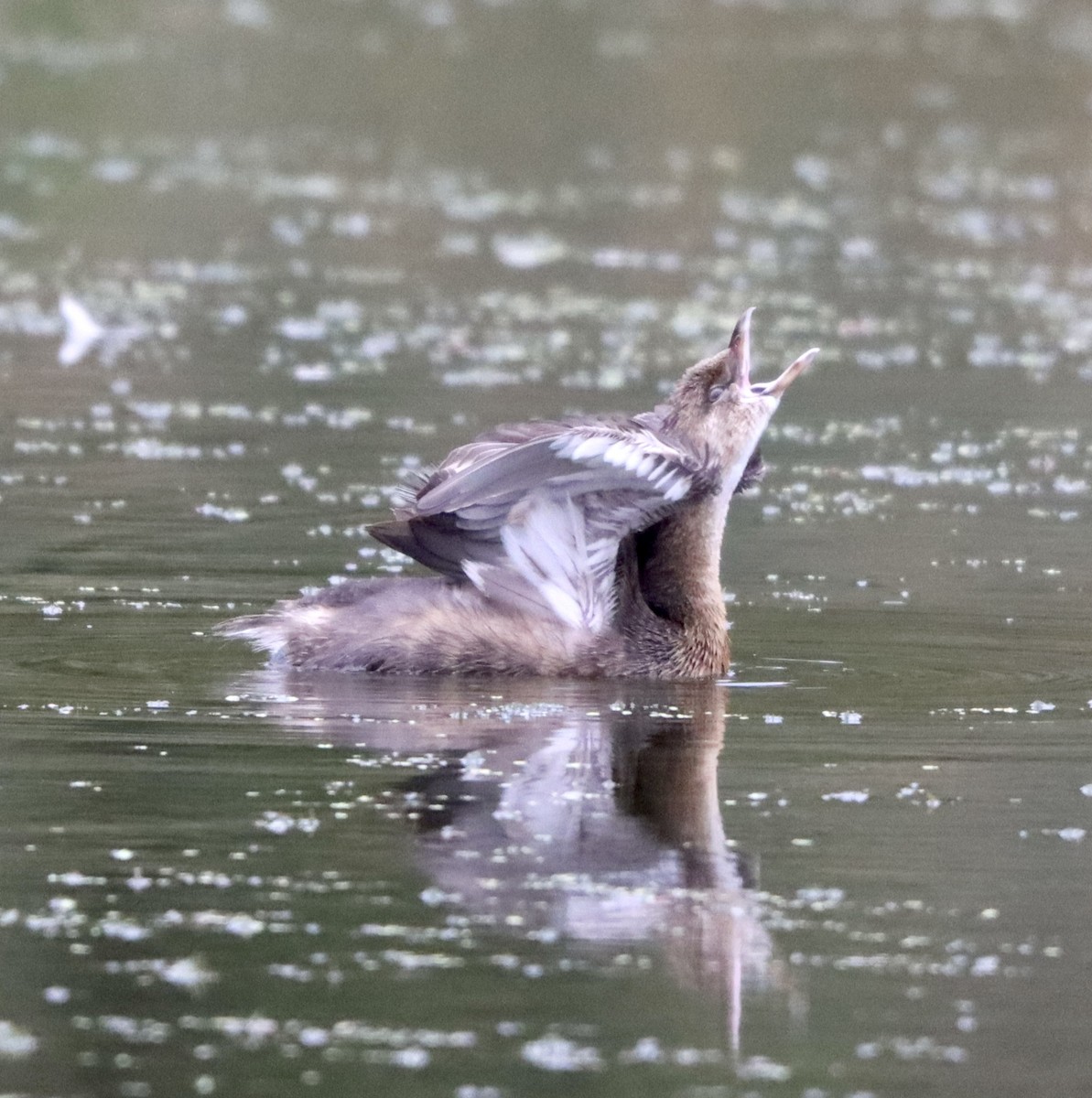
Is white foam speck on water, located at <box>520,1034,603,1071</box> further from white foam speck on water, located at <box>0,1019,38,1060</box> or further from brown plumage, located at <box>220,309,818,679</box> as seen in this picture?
brown plumage, located at <box>220,309,818,679</box>

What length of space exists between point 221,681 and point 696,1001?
317cm

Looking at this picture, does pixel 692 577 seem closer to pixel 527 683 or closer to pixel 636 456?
pixel 527 683

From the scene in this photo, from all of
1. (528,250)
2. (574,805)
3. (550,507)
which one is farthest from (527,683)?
(528,250)

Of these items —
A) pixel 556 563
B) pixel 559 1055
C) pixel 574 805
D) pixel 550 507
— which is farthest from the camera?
pixel 556 563

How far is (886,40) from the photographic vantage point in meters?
30.6

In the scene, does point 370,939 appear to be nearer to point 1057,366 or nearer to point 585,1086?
point 585,1086

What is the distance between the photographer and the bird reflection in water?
588 centimetres

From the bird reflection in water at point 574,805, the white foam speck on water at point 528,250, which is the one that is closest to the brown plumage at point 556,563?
the bird reflection in water at point 574,805

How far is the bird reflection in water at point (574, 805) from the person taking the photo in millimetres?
5879

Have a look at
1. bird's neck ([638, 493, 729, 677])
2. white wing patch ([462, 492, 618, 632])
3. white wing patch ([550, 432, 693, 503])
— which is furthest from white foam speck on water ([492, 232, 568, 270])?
white wing patch ([550, 432, 693, 503])

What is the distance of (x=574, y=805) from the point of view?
6934 mm

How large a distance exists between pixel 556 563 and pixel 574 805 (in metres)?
1.74

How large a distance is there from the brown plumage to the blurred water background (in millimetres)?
170

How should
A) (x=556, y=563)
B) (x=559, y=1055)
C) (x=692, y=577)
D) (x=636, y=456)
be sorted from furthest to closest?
1. (x=692, y=577)
2. (x=556, y=563)
3. (x=636, y=456)
4. (x=559, y=1055)
